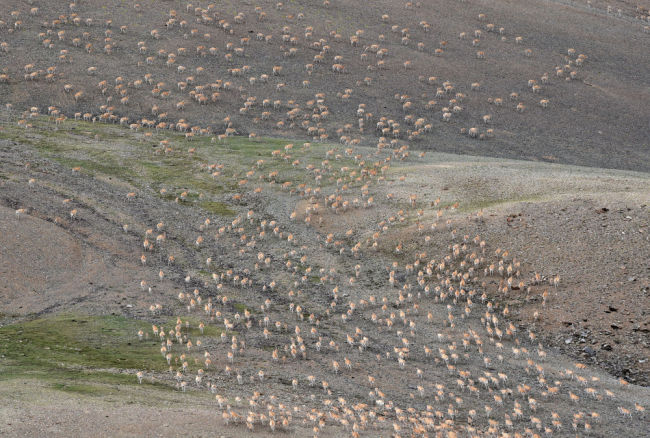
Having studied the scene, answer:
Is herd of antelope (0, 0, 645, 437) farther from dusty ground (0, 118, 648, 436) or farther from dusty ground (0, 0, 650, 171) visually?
dusty ground (0, 0, 650, 171)

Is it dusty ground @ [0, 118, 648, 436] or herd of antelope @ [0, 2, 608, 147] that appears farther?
herd of antelope @ [0, 2, 608, 147]

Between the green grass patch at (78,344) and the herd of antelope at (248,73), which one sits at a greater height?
the green grass patch at (78,344)

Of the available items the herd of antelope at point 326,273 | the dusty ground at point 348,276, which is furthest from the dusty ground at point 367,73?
the dusty ground at point 348,276

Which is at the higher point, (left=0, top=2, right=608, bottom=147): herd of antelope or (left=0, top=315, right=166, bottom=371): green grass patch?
(left=0, top=315, right=166, bottom=371): green grass patch

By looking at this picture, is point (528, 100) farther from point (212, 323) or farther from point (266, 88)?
point (212, 323)

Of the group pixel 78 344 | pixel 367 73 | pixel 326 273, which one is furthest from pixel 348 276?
pixel 367 73

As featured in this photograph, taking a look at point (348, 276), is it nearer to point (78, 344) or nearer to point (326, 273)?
point (326, 273)

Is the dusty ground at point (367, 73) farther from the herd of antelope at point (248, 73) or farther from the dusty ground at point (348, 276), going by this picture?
the dusty ground at point (348, 276)

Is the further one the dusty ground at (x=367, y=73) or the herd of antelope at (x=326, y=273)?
the dusty ground at (x=367, y=73)

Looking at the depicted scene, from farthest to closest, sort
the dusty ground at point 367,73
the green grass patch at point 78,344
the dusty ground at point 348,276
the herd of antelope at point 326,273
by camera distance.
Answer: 1. the dusty ground at point 367,73
2. the green grass patch at point 78,344
3. the herd of antelope at point 326,273
4. the dusty ground at point 348,276

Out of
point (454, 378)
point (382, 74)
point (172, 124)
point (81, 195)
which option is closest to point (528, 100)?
point (382, 74)

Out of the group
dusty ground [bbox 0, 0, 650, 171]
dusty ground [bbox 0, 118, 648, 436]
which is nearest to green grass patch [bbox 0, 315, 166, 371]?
dusty ground [bbox 0, 118, 648, 436]

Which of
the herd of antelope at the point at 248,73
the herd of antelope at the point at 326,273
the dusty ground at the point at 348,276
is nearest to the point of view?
the dusty ground at the point at 348,276
